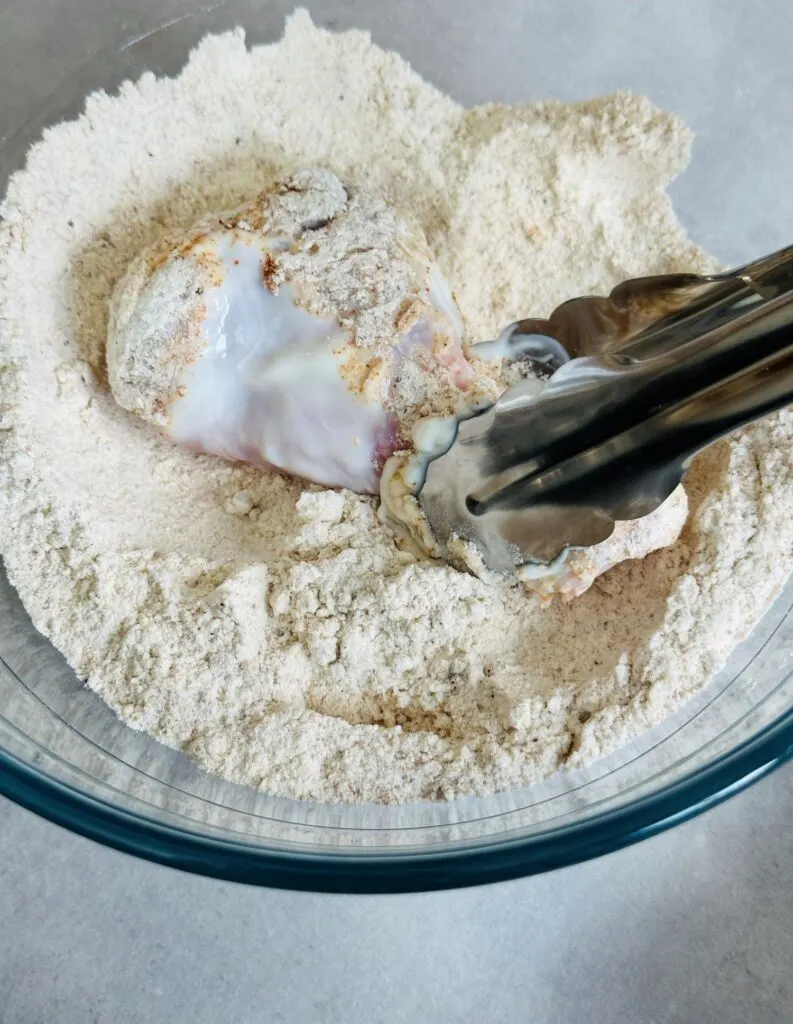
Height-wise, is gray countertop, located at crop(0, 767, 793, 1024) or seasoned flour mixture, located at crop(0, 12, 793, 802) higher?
seasoned flour mixture, located at crop(0, 12, 793, 802)

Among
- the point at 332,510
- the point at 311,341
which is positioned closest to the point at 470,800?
the point at 332,510

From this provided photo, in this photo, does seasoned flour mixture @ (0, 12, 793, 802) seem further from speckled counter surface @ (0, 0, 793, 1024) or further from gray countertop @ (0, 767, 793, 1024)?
gray countertop @ (0, 767, 793, 1024)

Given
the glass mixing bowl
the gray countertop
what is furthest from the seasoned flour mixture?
the gray countertop

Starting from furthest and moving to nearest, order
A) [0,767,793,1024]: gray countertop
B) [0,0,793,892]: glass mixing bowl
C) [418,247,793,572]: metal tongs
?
[0,767,793,1024]: gray countertop < [0,0,793,892]: glass mixing bowl < [418,247,793,572]: metal tongs

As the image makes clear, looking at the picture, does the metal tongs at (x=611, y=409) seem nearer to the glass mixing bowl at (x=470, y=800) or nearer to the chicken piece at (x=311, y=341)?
the chicken piece at (x=311, y=341)

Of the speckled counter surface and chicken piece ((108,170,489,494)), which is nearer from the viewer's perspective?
chicken piece ((108,170,489,494))

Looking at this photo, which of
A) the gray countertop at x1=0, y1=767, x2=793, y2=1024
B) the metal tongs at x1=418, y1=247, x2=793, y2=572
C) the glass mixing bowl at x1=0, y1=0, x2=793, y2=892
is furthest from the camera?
the gray countertop at x1=0, y1=767, x2=793, y2=1024
